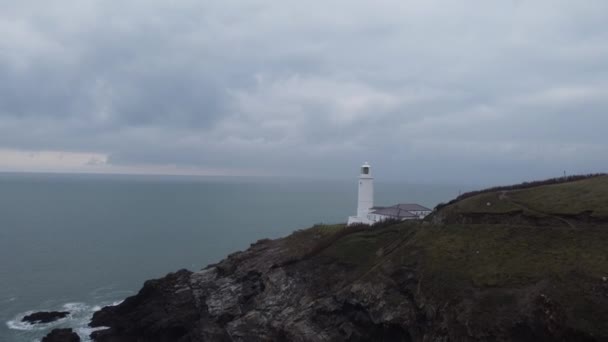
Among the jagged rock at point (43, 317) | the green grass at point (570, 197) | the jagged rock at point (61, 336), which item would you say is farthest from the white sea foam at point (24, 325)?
the green grass at point (570, 197)

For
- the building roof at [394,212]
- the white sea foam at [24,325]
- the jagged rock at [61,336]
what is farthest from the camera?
the building roof at [394,212]

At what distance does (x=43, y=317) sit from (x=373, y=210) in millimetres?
40663

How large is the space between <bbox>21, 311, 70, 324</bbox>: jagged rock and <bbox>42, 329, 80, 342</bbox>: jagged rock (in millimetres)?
5909

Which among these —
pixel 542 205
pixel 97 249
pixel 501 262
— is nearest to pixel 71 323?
pixel 97 249

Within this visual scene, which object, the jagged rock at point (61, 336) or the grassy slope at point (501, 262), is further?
the jagged rock at point (61, 336)

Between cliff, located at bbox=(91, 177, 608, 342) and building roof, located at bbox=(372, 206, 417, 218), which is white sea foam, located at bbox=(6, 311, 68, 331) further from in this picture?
building roof, located at bbox=(372, 206, 417, 218)

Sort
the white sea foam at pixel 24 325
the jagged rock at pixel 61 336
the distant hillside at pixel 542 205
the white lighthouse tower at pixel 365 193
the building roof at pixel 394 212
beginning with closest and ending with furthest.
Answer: the distant hillside at pixel 542 205, the jagged rock at pixel 61 336, the white sea foam at pixel 24 325, the building roof at pixel 394 212, the white lighthouse tower at pixel 365 193

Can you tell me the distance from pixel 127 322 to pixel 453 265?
33096 mm

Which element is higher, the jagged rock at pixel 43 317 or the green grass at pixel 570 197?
the green grass at pixel 570 197

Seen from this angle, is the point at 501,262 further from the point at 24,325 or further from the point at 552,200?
the point at 24,325

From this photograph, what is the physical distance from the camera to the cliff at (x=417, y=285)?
27.9 metres

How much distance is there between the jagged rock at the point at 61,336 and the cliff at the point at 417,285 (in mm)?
2331

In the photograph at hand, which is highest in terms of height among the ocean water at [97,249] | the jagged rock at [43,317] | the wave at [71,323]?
the ocean water at [97,249]

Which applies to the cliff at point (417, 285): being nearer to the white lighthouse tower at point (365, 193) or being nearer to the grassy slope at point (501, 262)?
the grassy slope at point (501, 262)
